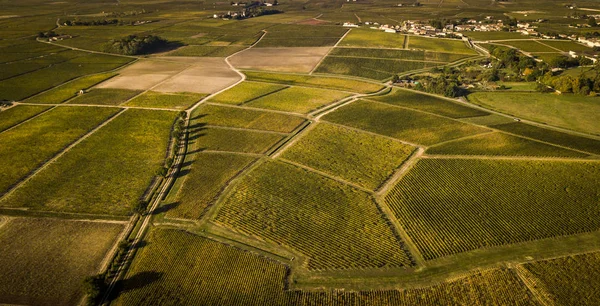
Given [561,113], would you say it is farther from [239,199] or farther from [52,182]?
[52,182]

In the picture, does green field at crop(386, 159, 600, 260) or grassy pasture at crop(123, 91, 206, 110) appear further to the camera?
grassy pasture at crop(123, 91, 206, 110)

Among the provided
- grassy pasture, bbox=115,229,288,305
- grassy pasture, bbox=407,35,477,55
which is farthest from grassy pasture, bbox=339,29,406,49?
grassy pasture, bbox=115,229,288,305

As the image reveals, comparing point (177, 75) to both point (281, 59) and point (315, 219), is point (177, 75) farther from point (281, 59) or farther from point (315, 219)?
Result: point (315, 219)

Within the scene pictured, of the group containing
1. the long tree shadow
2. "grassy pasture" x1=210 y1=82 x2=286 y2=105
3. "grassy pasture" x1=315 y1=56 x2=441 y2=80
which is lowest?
the long tree shadow

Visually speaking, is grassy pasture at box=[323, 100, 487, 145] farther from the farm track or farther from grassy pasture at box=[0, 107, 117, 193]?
grassy pasture at box=[0, 107, 117, 193]

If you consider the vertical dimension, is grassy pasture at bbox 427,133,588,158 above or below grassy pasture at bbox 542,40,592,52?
below

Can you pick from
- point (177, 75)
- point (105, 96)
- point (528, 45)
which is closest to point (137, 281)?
point (105, 96)
